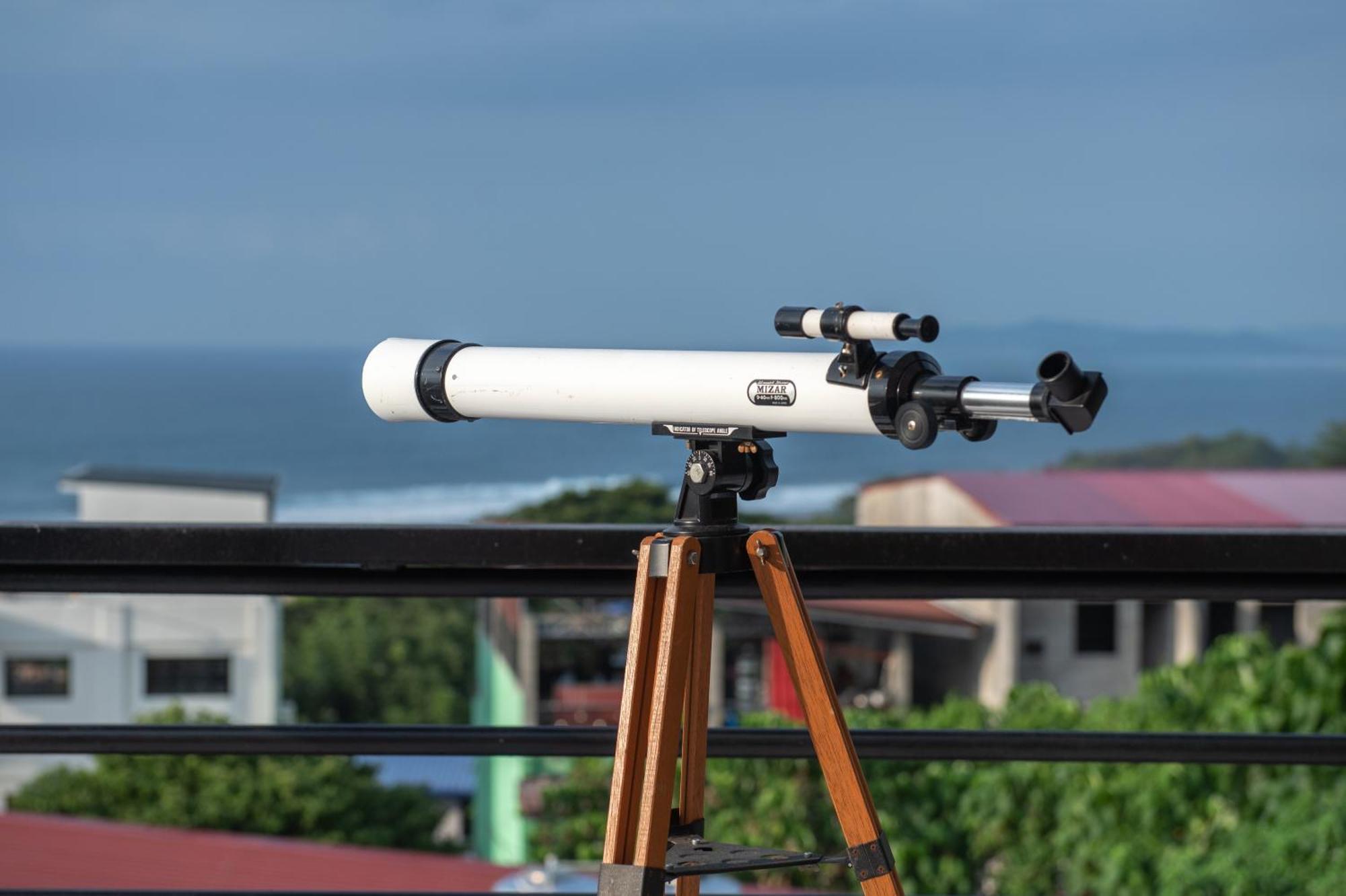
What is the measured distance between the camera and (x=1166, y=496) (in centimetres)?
2388

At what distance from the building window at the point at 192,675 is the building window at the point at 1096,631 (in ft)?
64.0

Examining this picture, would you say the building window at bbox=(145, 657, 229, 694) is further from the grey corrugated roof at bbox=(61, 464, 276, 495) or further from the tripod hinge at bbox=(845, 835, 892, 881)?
the tripod hinge at bbox=(845, 835, 892, 881)

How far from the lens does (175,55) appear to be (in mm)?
74812

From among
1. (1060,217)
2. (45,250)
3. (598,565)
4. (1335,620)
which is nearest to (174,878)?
(1335,620)

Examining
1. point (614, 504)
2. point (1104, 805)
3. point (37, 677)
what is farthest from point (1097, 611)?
point (37, 677)

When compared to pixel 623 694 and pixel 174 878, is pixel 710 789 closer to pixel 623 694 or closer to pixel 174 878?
pixel 174 878

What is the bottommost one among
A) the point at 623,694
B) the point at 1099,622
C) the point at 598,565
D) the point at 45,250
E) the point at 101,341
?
the point at 623,694

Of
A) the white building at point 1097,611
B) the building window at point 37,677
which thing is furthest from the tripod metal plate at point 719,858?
the building window at point 37,677

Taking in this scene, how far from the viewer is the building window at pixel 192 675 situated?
3409 cm

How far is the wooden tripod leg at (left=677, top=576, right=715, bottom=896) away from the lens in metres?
1.14

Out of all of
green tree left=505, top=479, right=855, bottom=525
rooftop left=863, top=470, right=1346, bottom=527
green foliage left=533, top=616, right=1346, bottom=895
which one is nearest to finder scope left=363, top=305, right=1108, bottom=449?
green foliage left=533, top=616, right=1346, bottom=895

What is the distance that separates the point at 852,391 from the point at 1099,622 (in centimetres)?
2384

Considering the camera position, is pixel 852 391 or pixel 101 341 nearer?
Answer: pixel 852 391

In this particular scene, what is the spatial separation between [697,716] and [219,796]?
Answer: 2137 centimetres
